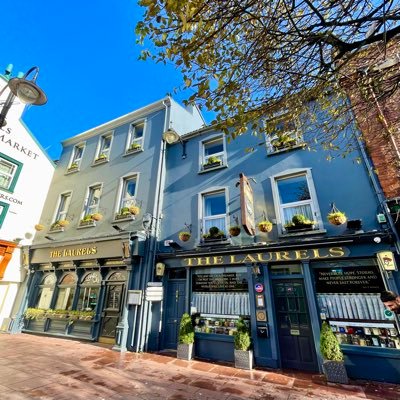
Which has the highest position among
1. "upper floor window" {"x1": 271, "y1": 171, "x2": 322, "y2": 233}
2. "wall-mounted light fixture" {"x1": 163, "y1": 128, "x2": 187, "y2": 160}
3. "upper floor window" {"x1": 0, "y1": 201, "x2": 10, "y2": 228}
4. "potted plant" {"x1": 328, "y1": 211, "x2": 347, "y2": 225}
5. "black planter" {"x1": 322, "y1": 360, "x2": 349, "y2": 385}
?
"wall-mounted light fixture" {"x1": 163, "y1": 128, "x2": 187, "y2": 160}

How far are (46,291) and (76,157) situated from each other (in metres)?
8.21

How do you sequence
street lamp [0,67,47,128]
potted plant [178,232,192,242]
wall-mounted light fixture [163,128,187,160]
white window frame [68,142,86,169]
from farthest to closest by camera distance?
white window frame [68,142,86,169], wall-mounted light fixture [163,128,187,160], potted plant [178,232,192,242], street lamp [0,67,47,128]

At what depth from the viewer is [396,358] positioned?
567 cm

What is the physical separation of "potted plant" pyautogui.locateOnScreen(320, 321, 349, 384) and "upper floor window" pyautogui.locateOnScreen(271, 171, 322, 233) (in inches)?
122

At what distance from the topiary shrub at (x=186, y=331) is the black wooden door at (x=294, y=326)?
282 cm

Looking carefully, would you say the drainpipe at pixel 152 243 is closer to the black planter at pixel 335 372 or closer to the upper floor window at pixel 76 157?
the black planter at pixel 335 372

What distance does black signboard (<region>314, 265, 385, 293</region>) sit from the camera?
640 centimetres

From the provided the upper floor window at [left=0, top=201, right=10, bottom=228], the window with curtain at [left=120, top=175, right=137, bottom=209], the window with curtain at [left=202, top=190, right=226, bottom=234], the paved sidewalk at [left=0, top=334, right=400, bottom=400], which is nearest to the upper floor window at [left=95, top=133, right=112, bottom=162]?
the window with curtain at [left=120, top=175, right=137, bottom=209]

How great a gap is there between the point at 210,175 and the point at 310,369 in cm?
746

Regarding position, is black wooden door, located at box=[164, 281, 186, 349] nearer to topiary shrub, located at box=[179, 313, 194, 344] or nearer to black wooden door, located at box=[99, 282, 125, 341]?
topiary shrub, located at box=[179, 313, 194, 344]

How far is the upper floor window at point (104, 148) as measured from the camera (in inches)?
528

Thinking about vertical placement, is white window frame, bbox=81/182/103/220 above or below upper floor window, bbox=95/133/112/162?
below

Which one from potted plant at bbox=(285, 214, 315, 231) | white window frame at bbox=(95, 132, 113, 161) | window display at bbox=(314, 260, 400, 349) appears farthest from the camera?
Result: white window frame at bbox=(95, 132, 113, 161)

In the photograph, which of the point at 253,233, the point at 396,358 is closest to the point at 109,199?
the point at 253,233
